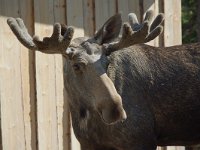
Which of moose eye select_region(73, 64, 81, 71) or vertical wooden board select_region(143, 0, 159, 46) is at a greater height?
vertical wooden board select_region(143, 0, 159, 46)

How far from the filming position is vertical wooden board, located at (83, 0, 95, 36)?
8.14 meters

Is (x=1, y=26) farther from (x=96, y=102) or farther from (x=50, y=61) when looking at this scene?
(x=96, y=102)

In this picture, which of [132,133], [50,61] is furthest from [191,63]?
[50,61]

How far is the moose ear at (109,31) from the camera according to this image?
6.44 metres

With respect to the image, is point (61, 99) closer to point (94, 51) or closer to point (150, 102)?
point (150, 102)

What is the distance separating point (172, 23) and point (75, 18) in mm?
1717

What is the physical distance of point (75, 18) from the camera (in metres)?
8.02

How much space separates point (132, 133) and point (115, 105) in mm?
655


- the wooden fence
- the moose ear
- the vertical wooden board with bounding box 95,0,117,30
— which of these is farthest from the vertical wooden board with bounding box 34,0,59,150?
the moose ear

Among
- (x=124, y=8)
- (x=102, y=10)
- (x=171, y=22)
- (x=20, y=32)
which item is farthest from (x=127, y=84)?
(x=171, y=22)

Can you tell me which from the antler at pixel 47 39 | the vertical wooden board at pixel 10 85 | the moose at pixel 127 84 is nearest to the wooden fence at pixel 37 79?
the vertical wooden board at pixel 10 85

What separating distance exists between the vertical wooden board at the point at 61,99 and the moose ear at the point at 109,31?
1.46m

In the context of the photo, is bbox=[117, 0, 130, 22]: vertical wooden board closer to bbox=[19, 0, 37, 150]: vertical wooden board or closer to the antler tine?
bbox=[19, 0, 37, 150]: vertical wooden board

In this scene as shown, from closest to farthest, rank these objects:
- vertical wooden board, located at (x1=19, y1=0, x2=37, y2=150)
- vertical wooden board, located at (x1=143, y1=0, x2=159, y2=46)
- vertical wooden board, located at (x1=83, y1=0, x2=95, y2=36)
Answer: vertical wooden board, located at (x1=19, y1=0, x2=37, y2=150) → vertical wooden board, located at (x1=83, y1=0, x2=95, y2=36) → vertical wooden board, located at (x1=143, y1=0, x2=159, y2=46)
